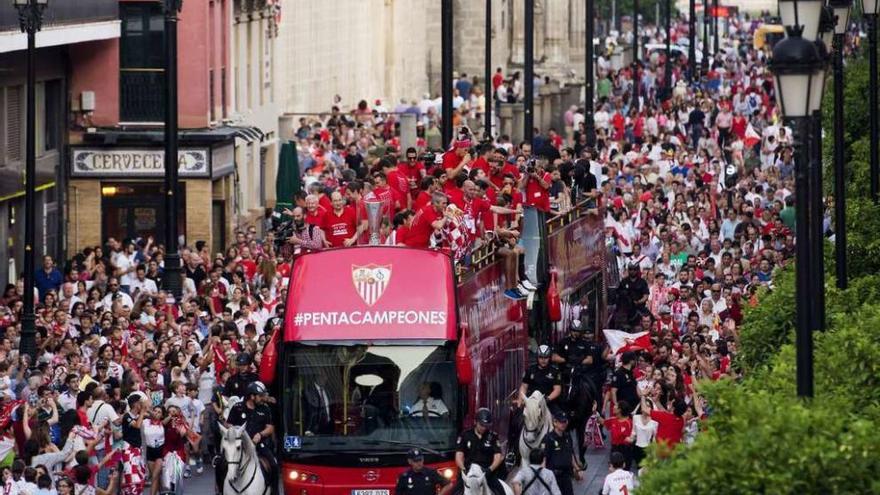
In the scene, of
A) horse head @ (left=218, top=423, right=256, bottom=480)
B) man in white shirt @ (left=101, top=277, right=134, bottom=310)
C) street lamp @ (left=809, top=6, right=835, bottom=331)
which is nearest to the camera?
street lamp @ (left=809, top=6, right=835, bottom=331)

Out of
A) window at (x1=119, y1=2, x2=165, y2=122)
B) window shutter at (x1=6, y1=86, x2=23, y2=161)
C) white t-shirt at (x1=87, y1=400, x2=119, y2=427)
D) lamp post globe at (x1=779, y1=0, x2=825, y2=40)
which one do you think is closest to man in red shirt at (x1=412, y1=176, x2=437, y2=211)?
white t-shirt at (x1=87, y1=400, x2=119, y2=427)

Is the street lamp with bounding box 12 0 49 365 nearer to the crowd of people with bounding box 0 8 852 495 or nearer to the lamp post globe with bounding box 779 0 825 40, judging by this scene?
the crowd of people with bounding box 0 8 852 495

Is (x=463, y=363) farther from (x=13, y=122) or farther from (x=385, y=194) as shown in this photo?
(x=13, y=122)

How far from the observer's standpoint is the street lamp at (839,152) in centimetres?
2364

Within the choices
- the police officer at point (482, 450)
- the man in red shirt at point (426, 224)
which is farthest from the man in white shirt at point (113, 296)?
the police officer at point (482, 450)

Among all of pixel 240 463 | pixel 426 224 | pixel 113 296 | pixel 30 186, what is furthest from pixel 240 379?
pixel 113 296

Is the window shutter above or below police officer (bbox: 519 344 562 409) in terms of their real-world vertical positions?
above

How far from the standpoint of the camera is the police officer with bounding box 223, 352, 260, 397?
2842 cm

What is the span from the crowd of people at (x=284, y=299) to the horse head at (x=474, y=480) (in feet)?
1.92

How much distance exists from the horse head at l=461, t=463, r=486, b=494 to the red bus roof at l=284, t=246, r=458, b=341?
5.58 feet

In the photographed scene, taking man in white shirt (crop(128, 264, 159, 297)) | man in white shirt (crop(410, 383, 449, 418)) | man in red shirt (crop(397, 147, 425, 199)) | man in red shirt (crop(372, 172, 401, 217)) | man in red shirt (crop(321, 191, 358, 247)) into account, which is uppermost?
man in red shirt (crop(397, 147, 425, 199))

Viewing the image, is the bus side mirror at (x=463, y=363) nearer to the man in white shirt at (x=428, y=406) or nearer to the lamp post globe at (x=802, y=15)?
the man in white shirt at (x=428, y=406)

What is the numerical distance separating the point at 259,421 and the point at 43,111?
1992 cm

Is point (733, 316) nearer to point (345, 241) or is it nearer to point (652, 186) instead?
point (345, 241)
